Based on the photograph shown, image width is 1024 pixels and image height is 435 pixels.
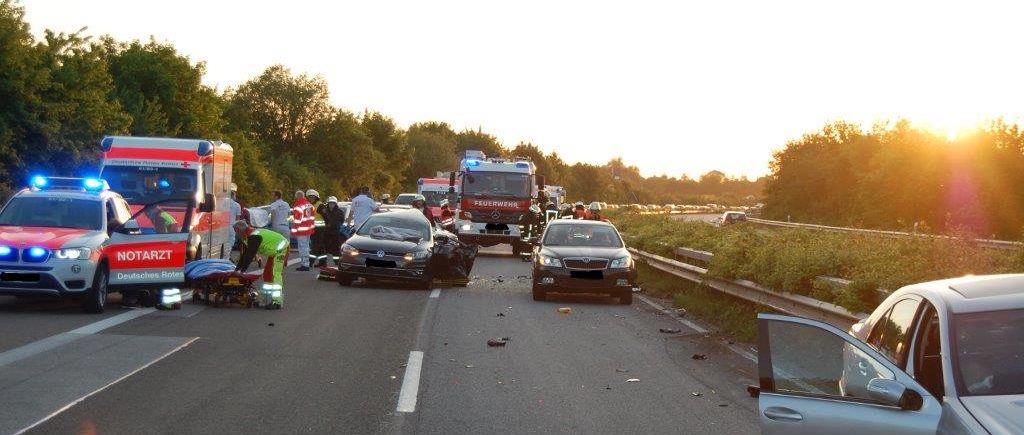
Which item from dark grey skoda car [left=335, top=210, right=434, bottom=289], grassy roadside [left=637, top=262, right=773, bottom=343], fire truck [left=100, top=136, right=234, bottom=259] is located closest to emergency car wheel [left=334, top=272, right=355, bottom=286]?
dark grey skoda car [left=335, top=210, right=434, bottom=289]

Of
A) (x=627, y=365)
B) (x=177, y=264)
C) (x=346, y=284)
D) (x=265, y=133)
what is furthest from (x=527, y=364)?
(x=265, y=133)

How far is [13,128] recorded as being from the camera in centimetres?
3142

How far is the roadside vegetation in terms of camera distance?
11.6 meters

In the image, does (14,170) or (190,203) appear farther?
(14,170)

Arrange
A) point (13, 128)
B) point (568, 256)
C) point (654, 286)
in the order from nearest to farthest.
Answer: point (568, 256), point (654, 286), point (13, 128)

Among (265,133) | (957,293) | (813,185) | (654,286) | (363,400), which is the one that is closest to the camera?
(957,293)

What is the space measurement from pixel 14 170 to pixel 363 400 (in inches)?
989

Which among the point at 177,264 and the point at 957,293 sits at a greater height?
the point at 957,293

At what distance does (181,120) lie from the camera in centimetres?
5756

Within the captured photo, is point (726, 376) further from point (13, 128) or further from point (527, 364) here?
point (13, 128)

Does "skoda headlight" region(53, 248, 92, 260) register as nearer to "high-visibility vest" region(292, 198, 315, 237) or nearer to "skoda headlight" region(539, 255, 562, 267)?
"skoda headlight" region(539, 255, 562, 267)

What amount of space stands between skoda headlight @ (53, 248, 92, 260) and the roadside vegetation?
8548 mm

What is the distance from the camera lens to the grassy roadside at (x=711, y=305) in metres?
15.5

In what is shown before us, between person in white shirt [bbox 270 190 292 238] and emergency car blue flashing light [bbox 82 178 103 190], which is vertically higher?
emergency car blue flashing light [bbox 82 178 103 190]
